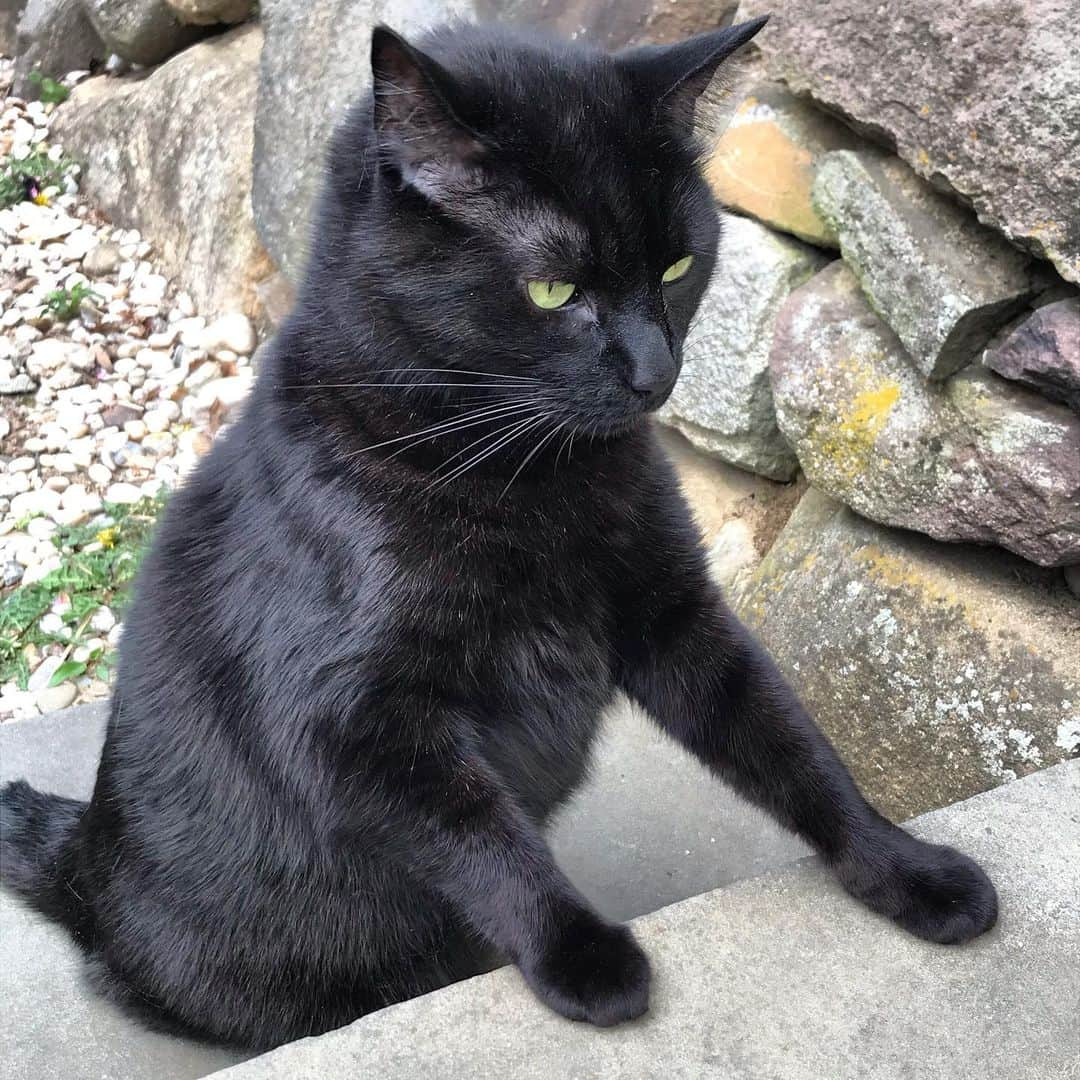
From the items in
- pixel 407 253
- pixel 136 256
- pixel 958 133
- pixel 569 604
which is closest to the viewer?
pixel 407 253

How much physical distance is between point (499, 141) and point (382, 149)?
0.13 meters

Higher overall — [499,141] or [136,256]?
[499,141]

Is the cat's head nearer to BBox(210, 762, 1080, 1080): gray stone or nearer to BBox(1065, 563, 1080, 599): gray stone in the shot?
BBox(210, 762, 1080, 1080): gray stone

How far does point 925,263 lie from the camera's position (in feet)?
6.56

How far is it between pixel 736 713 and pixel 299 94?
2.60 meters

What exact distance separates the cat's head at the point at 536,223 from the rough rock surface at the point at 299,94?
2.00 meters

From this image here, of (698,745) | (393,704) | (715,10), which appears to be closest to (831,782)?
(698,745)

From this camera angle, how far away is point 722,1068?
1243mm

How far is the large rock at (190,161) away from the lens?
395cm

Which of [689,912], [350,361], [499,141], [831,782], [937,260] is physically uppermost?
[499,141]

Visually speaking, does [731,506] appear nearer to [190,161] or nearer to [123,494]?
[123,494]

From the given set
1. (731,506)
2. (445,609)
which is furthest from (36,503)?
(445,609)

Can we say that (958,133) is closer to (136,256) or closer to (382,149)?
(382,149)

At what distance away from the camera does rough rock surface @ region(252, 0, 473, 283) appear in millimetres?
3348
